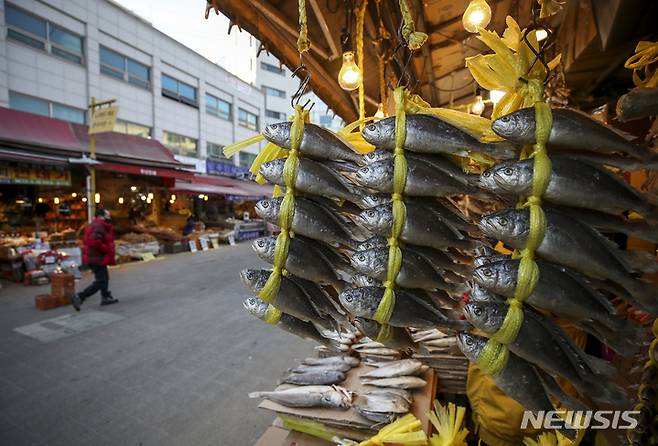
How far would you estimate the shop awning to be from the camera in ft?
34.7

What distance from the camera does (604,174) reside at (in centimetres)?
101

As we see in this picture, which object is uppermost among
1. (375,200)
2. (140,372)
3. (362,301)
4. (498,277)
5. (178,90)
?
(178,90)

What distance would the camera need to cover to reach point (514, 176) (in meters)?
0.98

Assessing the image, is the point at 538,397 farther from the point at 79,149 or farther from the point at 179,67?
the point at 179,67

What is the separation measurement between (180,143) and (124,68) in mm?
5276

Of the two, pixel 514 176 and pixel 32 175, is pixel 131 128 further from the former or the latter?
pixel 514 176

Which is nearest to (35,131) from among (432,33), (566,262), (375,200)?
(432,33)

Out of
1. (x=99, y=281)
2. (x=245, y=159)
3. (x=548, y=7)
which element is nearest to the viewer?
(x=548, y=7)

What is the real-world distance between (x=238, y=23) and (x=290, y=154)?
5.92ft

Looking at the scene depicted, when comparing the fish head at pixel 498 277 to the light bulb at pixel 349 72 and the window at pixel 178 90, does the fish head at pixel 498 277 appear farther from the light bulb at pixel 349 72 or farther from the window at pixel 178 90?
the window at pixel 178 90

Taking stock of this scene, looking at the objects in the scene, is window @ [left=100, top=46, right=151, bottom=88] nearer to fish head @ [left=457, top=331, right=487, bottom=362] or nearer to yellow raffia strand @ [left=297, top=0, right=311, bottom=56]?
yellow raffia strand @ [left=297, top=0, right=311, bottom=56]

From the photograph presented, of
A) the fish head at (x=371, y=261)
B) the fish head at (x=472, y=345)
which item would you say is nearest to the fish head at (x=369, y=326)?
the fish head at (x=371, y=261)

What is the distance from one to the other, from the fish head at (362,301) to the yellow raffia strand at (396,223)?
22mm

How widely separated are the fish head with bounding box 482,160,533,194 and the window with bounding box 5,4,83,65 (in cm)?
1947
